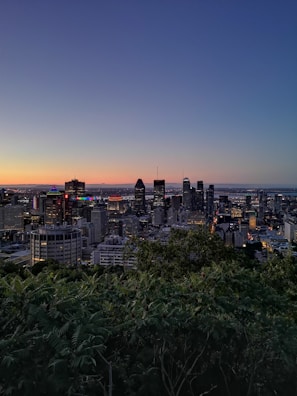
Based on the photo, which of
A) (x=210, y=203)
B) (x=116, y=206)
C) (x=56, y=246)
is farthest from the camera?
(x=210, y=203)

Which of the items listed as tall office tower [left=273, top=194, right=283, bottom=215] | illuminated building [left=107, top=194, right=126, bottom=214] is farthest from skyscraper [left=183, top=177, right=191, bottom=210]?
tall office tower [left=273, top=194, right=283, bottom=215]

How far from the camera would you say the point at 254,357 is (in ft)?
6.48

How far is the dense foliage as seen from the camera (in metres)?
1.34

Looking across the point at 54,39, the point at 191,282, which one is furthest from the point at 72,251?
the point at 191,282

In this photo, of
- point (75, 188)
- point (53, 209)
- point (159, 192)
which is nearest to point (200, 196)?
point (159, 192)

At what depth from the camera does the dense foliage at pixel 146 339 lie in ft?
4.39

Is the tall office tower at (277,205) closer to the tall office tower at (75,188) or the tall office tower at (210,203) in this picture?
the tall office tower at (210,203)

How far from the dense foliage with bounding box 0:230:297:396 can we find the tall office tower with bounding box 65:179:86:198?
84.9m

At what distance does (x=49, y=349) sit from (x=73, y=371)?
0.14 metres

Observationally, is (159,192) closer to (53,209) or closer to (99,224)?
(53,209)

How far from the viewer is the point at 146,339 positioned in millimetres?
1773

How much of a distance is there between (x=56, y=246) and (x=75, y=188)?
203ft

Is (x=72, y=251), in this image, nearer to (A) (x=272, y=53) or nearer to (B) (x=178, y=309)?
(A) (x=272, y=53)

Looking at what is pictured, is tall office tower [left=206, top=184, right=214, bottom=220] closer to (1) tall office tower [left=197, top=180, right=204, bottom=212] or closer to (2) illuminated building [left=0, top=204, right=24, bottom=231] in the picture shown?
(1) tall office tower [left=197, top=180, right=204, bottom=212]
